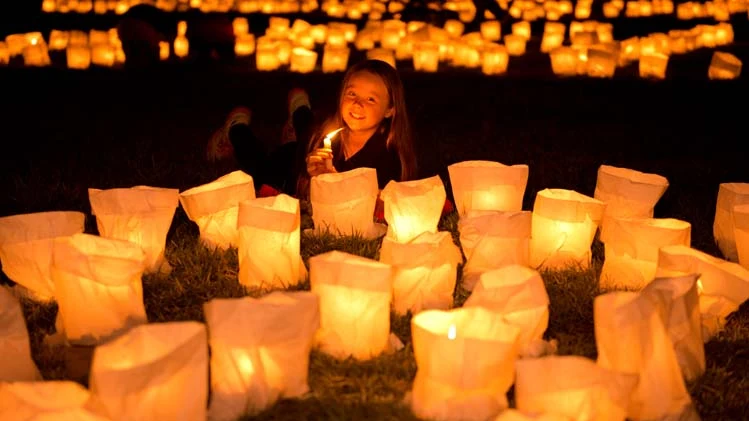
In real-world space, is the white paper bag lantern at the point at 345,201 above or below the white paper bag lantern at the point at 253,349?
above

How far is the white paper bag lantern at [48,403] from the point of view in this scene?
6.01ft

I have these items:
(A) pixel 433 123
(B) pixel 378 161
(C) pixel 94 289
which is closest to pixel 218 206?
(C) pixel 94 289

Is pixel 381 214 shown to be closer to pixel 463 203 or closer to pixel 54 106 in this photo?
pixel 463 203

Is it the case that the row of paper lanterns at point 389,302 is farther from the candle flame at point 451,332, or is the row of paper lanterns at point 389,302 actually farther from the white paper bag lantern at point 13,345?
the white paper bag lantern at point 13,345

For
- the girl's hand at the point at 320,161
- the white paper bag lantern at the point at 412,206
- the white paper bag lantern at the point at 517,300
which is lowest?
the white paper bag lantern at the point at 517,300

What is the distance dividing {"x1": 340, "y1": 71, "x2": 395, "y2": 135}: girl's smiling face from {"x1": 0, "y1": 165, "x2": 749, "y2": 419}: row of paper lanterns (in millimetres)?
903

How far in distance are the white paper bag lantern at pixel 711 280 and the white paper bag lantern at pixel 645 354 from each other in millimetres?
494

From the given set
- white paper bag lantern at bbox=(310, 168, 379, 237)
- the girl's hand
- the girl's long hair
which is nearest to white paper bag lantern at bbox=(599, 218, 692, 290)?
white paper bag lantern at bbox=(310, 168, 379, 237)

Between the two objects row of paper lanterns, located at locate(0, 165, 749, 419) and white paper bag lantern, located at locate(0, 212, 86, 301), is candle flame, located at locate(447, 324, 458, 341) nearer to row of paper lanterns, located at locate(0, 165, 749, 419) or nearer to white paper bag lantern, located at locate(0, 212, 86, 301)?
row of paper lanterns, located at locate(0, 165, 749, 419)

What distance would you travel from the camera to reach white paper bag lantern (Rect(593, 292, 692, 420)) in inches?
90.8

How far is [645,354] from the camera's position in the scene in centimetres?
233

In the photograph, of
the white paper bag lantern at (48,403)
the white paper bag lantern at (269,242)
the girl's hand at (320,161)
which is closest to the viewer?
the white paper bag lantern at (48,403)

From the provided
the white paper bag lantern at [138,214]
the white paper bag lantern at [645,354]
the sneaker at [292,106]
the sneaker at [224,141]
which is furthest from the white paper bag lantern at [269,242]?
the sneaker at [292,106]

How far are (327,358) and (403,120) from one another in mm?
2058
